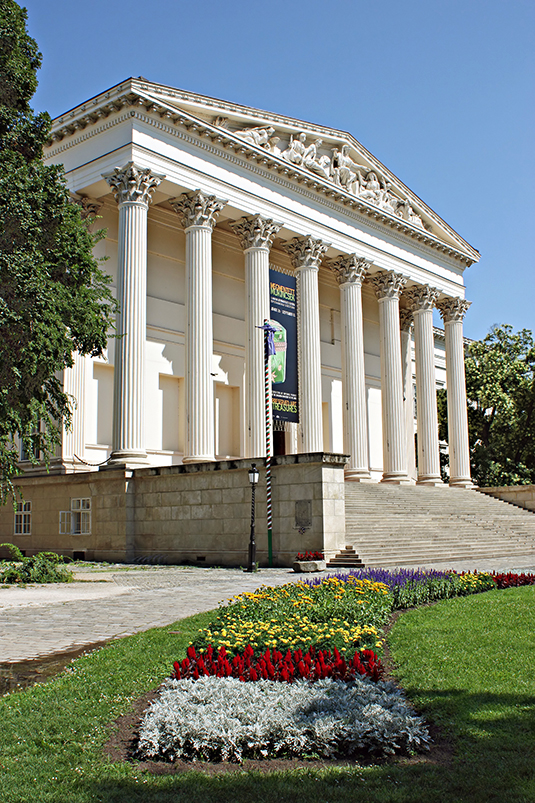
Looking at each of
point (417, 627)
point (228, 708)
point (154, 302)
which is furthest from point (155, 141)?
point (228, 708)

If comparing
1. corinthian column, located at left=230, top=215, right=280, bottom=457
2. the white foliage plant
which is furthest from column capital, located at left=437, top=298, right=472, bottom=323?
the white foliage plant

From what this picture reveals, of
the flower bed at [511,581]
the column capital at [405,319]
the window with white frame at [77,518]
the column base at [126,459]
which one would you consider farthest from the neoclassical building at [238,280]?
the flower bed at [511,581]

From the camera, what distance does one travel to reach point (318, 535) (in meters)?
23.2

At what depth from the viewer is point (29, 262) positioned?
1614cm

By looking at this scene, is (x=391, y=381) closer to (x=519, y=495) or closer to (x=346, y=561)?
(x=519, y=495)

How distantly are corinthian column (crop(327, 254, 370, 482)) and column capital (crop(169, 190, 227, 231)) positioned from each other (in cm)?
1001

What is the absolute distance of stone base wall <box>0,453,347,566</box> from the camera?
23641mm

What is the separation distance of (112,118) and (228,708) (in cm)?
2886

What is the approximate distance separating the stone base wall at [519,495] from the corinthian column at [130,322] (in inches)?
878

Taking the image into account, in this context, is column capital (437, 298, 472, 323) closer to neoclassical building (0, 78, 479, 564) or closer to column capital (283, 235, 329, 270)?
neoclassical building (0, 78, 479, 564)

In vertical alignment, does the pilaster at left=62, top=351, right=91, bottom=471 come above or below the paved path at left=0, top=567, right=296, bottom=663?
above

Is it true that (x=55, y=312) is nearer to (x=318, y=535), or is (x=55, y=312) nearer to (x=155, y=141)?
(x=318, y=535)

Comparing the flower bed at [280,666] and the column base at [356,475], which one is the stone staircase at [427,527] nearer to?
the column base at [356,475]

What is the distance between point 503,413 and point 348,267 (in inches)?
684
